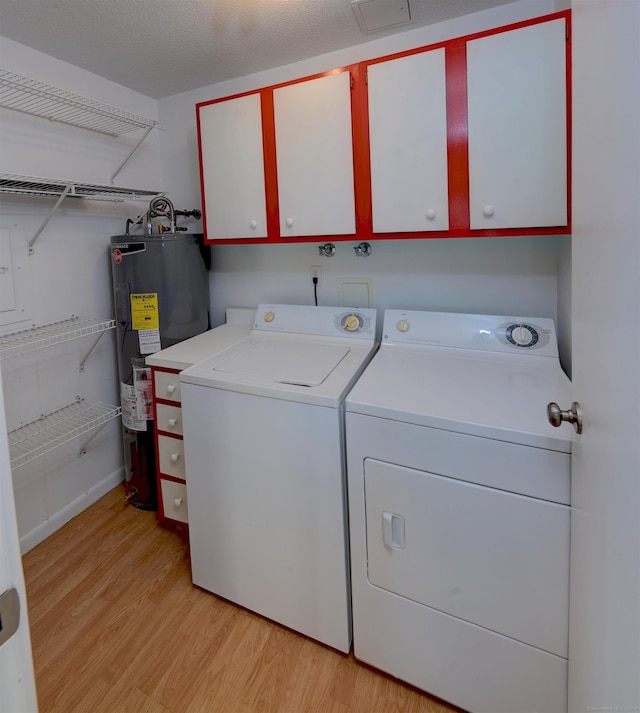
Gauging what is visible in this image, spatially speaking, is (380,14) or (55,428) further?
(55,428)

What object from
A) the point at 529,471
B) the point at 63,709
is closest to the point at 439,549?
the point at 529,471

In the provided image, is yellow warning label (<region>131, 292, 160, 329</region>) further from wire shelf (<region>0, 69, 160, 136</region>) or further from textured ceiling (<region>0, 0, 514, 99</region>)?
textured ceiling (<region>0, 0, 514, 99</region>)

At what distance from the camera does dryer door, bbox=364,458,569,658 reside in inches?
44.5

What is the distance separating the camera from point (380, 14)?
173 cm

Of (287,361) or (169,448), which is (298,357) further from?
(169,448)

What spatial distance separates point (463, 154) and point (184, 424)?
1453 millimetres

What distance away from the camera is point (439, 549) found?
1.26 m

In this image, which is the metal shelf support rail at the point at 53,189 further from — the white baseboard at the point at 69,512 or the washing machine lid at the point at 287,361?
the white baseboard at the point at 69,512

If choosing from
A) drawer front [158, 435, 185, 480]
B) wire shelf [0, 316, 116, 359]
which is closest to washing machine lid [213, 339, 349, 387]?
drawer front [158, 435, 185, 480]

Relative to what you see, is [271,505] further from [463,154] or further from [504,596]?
[463,154]

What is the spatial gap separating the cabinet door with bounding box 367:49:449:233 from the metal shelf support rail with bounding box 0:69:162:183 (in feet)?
3.80

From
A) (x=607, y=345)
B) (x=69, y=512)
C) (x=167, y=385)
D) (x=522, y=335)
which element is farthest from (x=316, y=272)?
(x=69, y=512)

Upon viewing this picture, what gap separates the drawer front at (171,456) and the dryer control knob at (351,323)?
92 centimetres

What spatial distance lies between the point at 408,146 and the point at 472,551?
1.41 m
